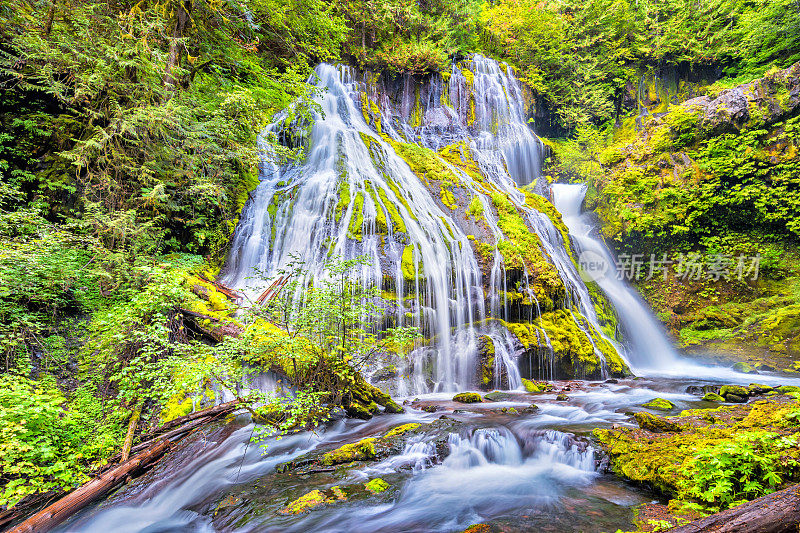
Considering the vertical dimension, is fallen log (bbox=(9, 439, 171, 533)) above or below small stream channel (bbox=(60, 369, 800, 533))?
above

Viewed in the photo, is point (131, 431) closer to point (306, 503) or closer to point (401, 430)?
point (306, 503)

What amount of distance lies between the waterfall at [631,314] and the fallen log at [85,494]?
12.2 m

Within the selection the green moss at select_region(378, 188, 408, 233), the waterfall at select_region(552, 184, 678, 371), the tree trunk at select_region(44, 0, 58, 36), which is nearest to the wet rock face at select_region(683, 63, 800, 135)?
the waterfall at select_region(552, 184, 678, 371)

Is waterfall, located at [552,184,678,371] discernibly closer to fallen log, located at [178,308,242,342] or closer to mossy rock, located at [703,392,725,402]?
mossy rock, located at [703,392,725,402]

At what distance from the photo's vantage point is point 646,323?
11.6 m

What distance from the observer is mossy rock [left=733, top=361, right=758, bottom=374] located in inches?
352

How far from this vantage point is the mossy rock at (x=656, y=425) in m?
4.20

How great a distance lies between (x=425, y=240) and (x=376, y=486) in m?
6.76

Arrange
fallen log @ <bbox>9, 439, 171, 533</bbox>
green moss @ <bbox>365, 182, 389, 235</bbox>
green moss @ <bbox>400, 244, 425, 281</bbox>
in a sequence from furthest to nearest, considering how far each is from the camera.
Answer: green moss @ <bbox>365, 182, 389, 235</bbox> → green moss @ <bbox>400, 244, 425, 281</bbox> → fallen log @ <bbox>9, 439, 171, 533</bbox>

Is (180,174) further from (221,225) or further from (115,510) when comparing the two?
(115,510)

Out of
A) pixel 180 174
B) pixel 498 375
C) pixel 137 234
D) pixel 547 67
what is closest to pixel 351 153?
pixel 180 174

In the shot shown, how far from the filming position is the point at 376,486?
141 inches

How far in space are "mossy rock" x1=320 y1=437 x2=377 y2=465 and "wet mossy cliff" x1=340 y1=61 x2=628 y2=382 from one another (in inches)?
161

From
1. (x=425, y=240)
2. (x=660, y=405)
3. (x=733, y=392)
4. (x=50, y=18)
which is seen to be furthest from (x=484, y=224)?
(x=50, y=18)
